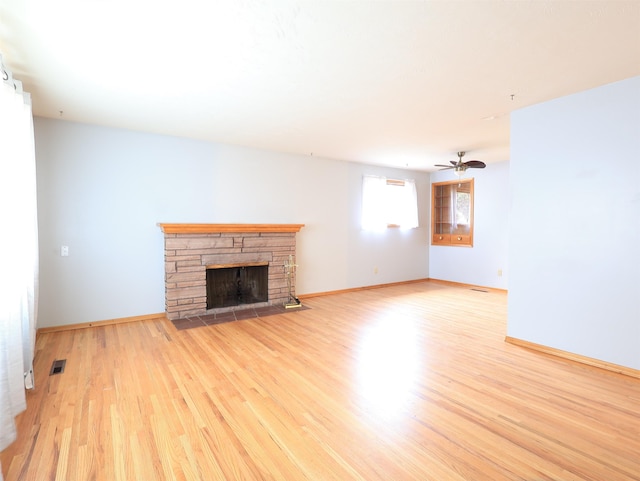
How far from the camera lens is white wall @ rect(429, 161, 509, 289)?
20.0 feet

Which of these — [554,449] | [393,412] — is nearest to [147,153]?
[393,412]

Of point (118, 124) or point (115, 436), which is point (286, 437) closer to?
point (115, 436)

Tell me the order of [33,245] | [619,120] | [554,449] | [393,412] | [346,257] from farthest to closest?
[346,257] → [33,245] → [619,120] → [393,412] → [554,449]

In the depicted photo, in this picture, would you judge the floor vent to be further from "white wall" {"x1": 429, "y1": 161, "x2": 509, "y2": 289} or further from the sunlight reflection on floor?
"white wall" {"x1": 429, "y1": 161, "x2": 509, "y2": 289}

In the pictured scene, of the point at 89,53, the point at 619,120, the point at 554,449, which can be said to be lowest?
the point at 554,449

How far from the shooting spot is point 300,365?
2879 millimetres

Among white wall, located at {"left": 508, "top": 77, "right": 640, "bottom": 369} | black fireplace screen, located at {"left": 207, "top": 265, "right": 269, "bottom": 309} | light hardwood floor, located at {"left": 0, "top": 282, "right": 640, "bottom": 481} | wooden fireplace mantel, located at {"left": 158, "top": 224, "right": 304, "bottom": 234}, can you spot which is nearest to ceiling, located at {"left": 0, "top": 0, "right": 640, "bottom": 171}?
white wall, located at {"left": 508, "top": 77, "right": 640, "bottom": 369}

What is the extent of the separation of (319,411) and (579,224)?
2.81 m

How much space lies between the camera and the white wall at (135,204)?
3.75 meters

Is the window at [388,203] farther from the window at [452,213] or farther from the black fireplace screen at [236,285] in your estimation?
the black fireplace screen at [236,285]

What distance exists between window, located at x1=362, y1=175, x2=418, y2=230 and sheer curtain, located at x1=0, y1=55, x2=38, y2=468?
486cm

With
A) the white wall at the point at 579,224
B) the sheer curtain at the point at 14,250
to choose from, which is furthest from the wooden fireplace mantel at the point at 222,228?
the white wall at the point at 579,224

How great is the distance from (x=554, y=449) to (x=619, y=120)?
8.65 ft

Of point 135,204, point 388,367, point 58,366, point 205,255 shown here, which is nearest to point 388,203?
point 205,255
